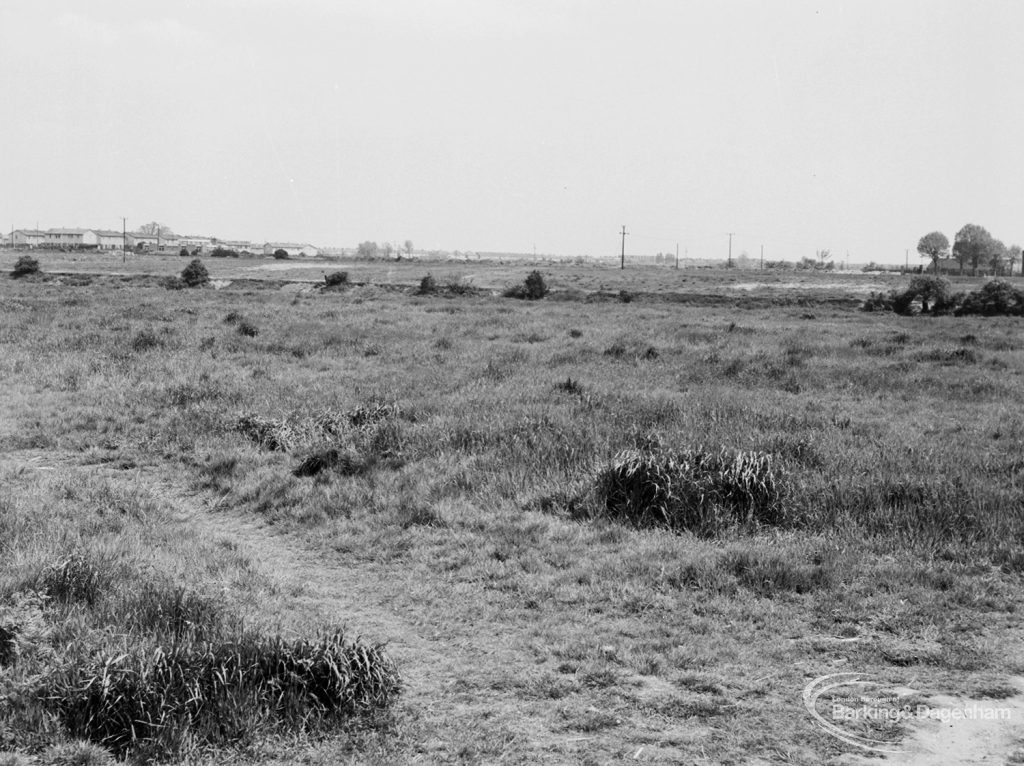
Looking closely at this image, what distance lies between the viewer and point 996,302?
49.3m

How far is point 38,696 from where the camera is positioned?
497cm

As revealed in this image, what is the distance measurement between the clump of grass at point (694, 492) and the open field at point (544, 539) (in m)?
0.21

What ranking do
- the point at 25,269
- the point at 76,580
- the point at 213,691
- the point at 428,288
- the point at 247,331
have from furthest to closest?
1. the point at 25,269
2. the point at 428,288
3. the point at 247,331
4. the point at 76,580
5. the point at 213,691

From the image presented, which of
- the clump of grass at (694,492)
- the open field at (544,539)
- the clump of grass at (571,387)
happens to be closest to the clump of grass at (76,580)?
the open field at (544,539)

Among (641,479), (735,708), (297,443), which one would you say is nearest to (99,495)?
(297,443)

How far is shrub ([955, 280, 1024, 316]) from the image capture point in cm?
4881

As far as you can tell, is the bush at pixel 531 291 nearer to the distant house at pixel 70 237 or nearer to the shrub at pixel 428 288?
the shrub at pixel 428 288

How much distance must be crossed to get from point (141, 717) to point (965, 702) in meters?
5.10

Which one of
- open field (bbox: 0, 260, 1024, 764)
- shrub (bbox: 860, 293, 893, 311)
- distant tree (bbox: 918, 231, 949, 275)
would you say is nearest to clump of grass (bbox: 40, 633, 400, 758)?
open field (bbox: 0, 260, 1024, 764)

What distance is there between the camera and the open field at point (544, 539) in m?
5.38

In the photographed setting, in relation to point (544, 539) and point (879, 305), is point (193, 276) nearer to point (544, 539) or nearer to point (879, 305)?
point (879, 305)

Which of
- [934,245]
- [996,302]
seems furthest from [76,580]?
[934,245]

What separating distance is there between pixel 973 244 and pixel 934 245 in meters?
6.50

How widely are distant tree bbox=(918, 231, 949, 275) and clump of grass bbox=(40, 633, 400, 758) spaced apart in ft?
475
